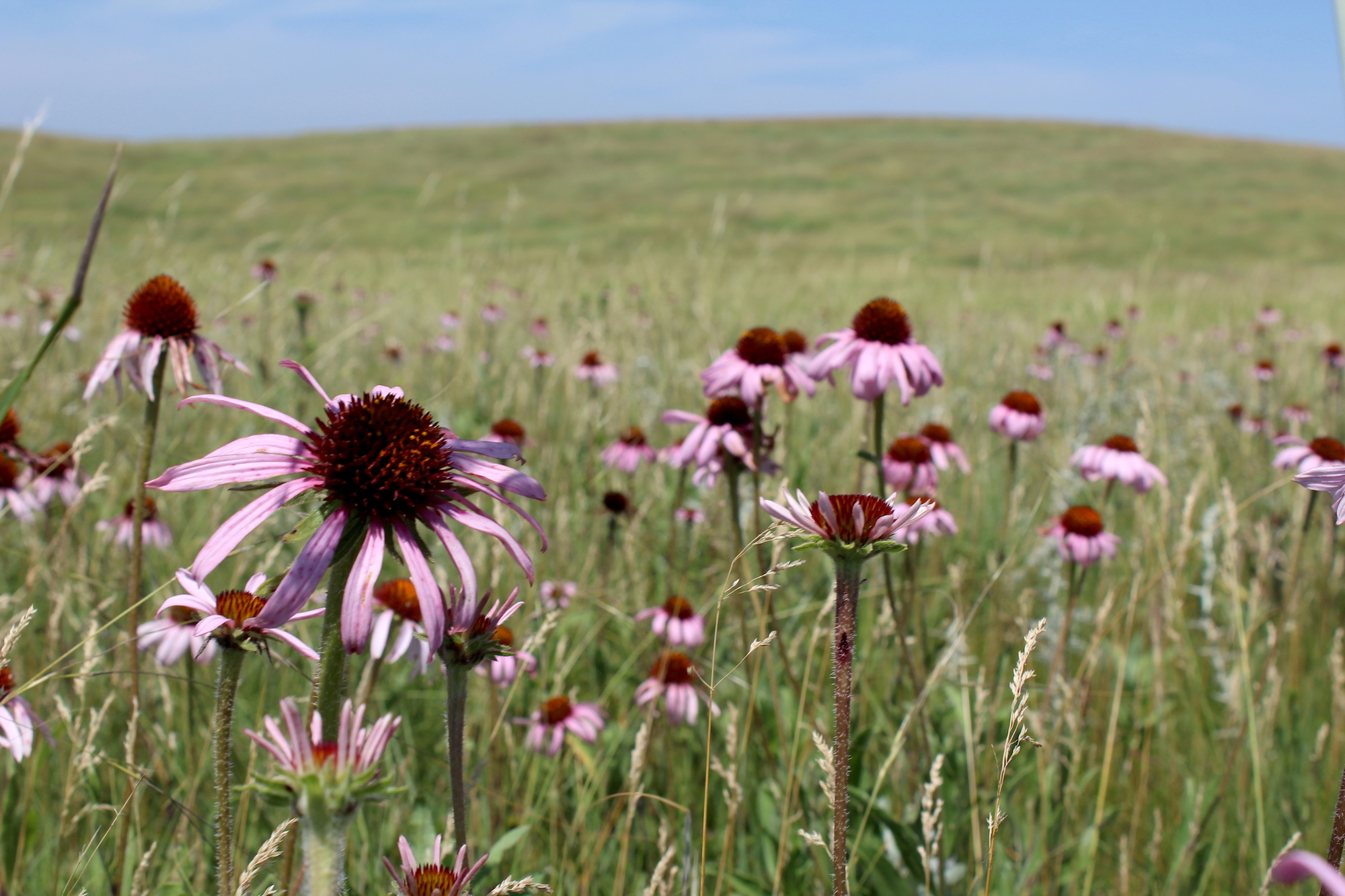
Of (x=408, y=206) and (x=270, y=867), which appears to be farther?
(x=408, y=206)

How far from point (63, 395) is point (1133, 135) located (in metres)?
45.1

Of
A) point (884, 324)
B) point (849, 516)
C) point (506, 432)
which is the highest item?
point (884, 324)

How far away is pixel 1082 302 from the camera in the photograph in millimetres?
9742

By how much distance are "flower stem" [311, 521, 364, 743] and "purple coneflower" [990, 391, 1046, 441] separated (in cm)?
186

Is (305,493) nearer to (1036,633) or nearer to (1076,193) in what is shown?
(1036,633)

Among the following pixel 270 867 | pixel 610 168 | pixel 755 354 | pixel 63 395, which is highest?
pixel 610 168

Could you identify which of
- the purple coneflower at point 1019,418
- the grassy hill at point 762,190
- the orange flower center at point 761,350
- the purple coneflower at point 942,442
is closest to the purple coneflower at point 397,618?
the orange flower center at point 761,350

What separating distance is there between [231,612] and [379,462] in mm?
339

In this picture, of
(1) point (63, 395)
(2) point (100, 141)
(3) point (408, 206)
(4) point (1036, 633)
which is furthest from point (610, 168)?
(4) point (1036, 633)

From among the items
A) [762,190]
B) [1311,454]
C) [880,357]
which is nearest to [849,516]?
[880,357]

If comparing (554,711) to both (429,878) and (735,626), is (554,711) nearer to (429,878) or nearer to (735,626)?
(735,626)

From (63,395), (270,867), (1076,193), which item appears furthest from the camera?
(1076,193)

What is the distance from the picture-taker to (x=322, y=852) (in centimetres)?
61

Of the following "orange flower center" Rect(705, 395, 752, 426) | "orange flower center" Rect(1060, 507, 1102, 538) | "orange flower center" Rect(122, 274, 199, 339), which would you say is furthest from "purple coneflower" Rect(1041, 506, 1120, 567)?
"orange flower center" Rect(122, 274, 199, 339)
